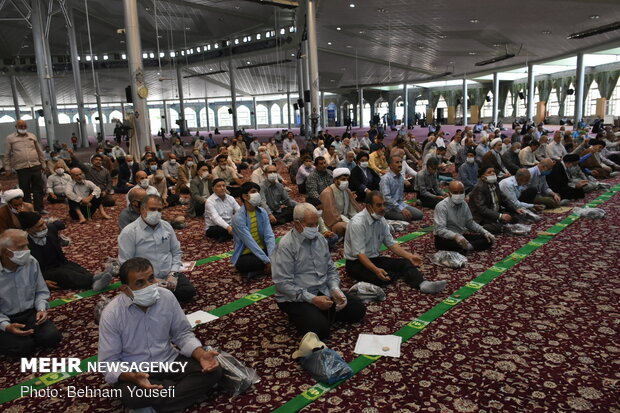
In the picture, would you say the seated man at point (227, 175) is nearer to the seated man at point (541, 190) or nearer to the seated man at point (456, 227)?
the seated man at point (456, 227)

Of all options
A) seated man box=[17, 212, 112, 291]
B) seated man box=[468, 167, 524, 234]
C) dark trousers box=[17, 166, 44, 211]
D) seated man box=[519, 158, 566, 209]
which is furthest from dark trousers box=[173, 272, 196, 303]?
seated man box=[519, 158, 566, 209]

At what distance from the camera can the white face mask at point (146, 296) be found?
2.21 m

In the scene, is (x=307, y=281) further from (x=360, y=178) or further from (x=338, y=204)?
(x=360, y=178)

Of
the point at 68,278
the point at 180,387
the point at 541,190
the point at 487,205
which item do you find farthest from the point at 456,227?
the point at 68,278

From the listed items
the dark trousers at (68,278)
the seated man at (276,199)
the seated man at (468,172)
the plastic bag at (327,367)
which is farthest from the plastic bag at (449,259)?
the seated man at (468,172)

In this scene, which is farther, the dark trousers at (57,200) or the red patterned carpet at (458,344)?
the dark trousers at (57,200)

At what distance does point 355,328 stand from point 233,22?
1005 inches

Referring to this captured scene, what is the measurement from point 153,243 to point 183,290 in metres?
0.49

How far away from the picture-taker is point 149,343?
2271 mm

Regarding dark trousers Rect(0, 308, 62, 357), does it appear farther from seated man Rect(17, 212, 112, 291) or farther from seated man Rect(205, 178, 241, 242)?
seated man Rect(205, 178, 241, 242)

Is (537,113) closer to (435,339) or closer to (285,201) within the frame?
(285,201)

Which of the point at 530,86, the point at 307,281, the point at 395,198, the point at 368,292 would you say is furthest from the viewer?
the point at 530,86

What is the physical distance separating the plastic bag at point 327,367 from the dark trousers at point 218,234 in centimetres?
302

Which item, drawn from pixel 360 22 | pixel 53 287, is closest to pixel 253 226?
pixel 53 287
